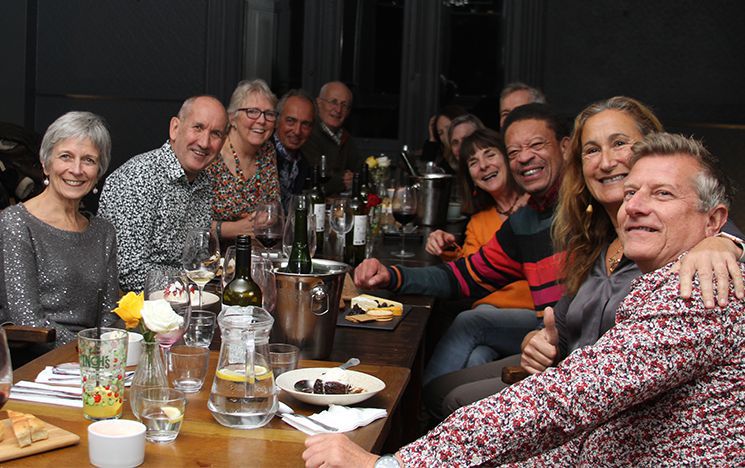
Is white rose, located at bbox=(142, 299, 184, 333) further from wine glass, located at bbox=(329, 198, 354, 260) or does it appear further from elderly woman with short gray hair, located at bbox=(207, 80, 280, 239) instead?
elderly woman with short gray hair, located at bbox=(207, 80, 280, 239)

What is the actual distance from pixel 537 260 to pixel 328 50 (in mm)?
5023

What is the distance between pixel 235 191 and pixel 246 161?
22 cm

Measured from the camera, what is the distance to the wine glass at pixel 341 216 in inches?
130

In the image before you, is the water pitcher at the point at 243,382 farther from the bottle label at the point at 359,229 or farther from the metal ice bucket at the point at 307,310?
the bottle label at the point at 359,229

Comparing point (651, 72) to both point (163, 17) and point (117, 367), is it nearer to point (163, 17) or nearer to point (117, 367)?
point (163, 17)

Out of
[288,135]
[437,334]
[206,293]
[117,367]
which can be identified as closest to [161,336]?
[117,367]

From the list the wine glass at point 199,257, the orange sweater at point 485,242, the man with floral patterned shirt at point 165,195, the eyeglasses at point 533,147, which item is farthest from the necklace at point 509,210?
the wine glass at point 199,257

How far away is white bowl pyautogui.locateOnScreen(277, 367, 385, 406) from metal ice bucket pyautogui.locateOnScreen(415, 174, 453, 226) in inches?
116

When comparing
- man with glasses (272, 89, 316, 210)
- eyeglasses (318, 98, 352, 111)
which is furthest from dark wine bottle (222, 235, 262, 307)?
eyeglasses (318, 98, 352, 111)

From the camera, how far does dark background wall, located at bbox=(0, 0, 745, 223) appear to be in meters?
7.07

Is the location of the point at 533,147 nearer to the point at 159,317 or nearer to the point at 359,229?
the point at 359,229

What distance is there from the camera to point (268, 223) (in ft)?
9.98

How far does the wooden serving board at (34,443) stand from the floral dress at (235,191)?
2757mm

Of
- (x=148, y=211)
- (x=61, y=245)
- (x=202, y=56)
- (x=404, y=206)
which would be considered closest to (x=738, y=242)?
(x=61, y=245)
